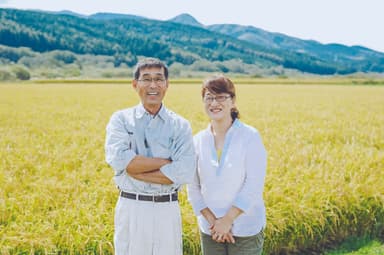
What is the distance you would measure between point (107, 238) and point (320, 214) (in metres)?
2.93

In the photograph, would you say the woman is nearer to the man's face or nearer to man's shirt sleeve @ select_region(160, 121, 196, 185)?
man's shirt sleeve @ select_region(160, 121, 196, 185)

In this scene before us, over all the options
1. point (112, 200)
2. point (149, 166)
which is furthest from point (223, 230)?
point (112, 200)

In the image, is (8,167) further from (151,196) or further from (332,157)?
(332,157)

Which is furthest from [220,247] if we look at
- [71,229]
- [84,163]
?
[84,163]

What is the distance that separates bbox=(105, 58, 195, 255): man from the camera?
3.43m

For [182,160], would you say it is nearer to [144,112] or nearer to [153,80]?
[144,112]

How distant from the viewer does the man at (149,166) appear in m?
3.43

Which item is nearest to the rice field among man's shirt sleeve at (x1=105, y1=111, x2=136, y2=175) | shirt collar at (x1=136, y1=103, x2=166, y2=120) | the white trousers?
the white trousers

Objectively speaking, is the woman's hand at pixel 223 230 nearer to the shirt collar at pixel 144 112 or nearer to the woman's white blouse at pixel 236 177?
the woman's white blouse at pixel 236 177

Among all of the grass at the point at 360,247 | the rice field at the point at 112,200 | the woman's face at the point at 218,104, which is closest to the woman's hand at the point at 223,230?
the woman's face at the point at 218,104

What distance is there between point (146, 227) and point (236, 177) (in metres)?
0.85

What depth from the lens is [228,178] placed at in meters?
3.44

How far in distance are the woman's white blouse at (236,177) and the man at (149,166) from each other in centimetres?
16

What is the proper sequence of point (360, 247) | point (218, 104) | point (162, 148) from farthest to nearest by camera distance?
point (360, 247)
point (162, 148)
point (218, 104)
